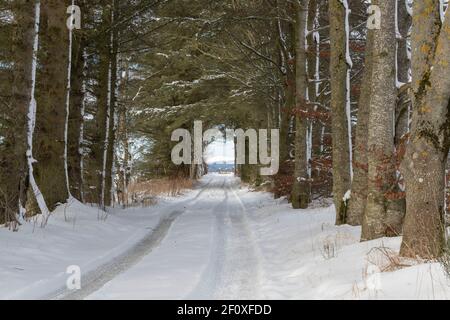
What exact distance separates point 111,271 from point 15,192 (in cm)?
354

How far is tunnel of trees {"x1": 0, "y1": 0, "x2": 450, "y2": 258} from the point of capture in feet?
18.7

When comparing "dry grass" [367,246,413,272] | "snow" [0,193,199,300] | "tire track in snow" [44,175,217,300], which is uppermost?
"dry grass" [367,246,413,272]

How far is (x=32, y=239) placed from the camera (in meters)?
8.03

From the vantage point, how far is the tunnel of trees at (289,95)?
18.7ft

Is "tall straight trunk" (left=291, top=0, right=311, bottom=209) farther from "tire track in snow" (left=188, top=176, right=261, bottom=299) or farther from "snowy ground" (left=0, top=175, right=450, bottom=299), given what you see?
"tire track in snow" (left=188, top=176, right=261, bottom=299)

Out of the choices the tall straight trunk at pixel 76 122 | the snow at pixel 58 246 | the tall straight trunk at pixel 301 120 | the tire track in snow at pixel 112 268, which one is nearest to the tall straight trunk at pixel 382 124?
the tire track in snow at pixel 112 268

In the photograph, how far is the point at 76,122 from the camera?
1365cm

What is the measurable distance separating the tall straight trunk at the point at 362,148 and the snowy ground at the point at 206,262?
449mm

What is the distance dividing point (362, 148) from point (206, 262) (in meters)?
3.68

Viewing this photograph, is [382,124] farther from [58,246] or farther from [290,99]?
[290,99]

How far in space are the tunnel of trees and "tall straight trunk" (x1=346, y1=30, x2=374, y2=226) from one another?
0.02m

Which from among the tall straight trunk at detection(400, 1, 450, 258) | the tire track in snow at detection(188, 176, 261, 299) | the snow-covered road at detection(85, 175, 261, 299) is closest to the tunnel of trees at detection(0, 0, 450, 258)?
the tall straight trunk at detection(400, 1, 450, 258)

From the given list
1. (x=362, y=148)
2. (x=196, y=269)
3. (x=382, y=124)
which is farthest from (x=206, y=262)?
(x=362, y=148)
